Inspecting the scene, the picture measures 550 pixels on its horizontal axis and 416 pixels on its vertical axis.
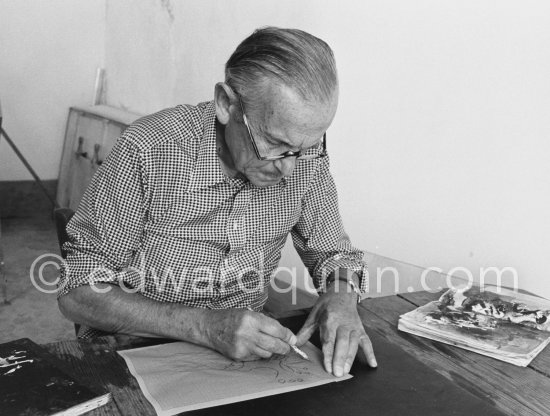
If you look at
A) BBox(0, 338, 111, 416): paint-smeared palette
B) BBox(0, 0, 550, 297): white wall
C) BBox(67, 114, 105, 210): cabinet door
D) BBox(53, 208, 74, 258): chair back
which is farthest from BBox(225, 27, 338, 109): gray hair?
BBox(67, 114, 105, 210): cabinet door

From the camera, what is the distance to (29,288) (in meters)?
3.89

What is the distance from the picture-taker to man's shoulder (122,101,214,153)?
1465 mm

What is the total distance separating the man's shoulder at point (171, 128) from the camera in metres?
1.46

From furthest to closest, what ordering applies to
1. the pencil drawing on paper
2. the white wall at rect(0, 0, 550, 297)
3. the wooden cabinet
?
the wooden cabinet < the white wall at rect(0, 0, 550, 297) < the pencil drawing on paper

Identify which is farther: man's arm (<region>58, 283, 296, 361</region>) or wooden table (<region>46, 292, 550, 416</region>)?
man's arm (<region>58, 283, 296, 361</region>)

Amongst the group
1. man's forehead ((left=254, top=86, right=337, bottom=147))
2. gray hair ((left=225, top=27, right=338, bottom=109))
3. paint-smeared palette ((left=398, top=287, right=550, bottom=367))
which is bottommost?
paint-smeared palette ((left=398, top=287, right=550, bottom=367))

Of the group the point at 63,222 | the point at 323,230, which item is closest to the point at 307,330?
the point at 323,230

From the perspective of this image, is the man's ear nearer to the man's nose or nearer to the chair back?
the man's nose

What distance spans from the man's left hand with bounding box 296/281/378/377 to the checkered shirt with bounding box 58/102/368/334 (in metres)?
0.17

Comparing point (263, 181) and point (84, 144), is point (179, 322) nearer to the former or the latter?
point (263, 181)
